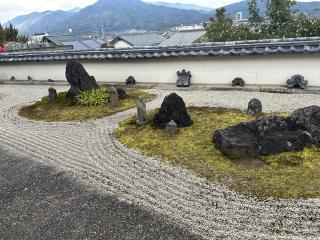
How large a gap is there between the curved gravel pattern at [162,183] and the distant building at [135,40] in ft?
151

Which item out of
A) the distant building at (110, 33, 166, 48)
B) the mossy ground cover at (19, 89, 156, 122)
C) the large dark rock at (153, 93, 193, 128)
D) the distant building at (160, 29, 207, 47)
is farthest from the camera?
the distant building at (110, 33, 166, 48)

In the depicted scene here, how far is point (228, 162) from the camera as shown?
313 inches

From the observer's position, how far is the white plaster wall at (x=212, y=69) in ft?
46.5

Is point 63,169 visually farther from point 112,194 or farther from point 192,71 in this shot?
point 192,71

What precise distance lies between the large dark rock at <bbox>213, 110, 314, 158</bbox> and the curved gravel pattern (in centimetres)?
132

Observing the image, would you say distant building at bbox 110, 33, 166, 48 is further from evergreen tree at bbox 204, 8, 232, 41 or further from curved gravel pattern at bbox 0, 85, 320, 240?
curved gravel pattern at bbox 0, 85, 320, 240

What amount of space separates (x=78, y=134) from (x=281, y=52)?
29.3ft

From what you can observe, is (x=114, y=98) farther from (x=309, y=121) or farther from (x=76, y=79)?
(x=309, y=121)

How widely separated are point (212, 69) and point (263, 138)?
821cm

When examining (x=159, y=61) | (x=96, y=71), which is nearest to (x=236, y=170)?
(x=159, y=61)

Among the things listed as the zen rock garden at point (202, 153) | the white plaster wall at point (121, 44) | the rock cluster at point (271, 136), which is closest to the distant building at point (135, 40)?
the white plaster wall at point (121, 44)

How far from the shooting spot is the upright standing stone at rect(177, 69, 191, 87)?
16031mm

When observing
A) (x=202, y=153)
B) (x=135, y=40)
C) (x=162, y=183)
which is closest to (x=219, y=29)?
(x=202, y=153)

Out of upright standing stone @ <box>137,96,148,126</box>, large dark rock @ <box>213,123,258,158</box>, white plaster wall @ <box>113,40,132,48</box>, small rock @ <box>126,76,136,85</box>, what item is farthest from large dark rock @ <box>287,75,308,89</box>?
white plaster wall @ <box>113,40,132,48</box>
